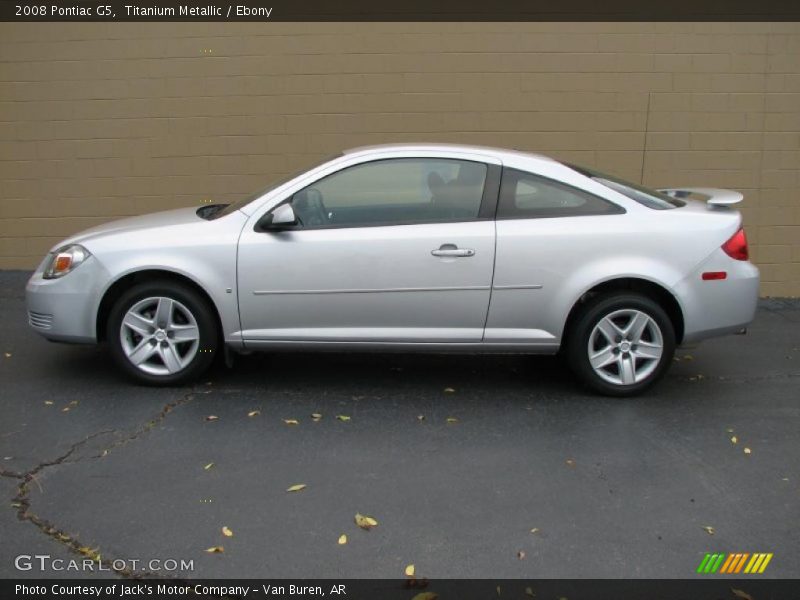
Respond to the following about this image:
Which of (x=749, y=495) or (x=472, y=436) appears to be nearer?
(x=749, y=495)

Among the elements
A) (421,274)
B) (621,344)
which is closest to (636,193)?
(621,344)

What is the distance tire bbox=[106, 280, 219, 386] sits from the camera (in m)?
5.49

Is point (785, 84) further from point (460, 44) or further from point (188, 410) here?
point (188, 410)

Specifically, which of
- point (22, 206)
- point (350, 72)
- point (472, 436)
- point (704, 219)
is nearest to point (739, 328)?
point (704, 219)

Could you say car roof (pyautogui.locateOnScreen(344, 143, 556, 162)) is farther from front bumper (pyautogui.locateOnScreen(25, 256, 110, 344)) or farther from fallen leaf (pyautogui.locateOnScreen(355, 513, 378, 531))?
fallen leaf (pyautogui.locateOnScreen(355, 513, 378, 531))

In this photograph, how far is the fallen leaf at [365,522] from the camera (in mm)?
3896

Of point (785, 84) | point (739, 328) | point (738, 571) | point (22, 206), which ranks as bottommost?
point (738, 571)

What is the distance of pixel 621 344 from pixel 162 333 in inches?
114

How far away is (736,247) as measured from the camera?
5516mm

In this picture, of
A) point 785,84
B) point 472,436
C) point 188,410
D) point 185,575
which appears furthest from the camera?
point 785,84

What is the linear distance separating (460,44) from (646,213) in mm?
3513

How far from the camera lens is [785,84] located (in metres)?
8.29
